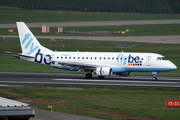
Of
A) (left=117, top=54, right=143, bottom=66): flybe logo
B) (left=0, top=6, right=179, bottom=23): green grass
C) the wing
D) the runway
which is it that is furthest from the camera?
(left=0, top=6, right=179, bottom=23): green grass

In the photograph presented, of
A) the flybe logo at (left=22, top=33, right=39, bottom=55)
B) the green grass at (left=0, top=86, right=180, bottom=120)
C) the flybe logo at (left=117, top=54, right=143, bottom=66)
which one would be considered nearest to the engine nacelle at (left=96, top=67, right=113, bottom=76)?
the flybe logo at (left=117, top=54, right=143, bottom=66)

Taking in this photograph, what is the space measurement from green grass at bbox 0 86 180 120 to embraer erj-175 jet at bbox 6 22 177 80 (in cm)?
1020

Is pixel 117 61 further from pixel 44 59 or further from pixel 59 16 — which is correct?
pixel 59 16

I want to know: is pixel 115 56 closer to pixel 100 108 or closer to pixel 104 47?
pixel 100 108

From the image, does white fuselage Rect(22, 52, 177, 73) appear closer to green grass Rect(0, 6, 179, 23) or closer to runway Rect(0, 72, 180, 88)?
runway Rect(0, 72, 180, 88)

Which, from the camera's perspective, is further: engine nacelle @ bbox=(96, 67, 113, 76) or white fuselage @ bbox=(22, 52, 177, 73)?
white fuselage @ bbox=(22, 52, 177, 73)

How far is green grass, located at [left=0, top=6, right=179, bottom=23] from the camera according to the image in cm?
15288

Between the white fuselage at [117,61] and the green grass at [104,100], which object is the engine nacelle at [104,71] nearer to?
the white fuselage at [117,61]

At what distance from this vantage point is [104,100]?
30188 millimetres

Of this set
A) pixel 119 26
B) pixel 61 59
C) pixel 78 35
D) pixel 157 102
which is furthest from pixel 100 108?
pixel 119 26

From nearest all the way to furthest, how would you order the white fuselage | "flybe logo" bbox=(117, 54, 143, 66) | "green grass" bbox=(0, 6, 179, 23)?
the white fuselage < "flybe logo" bbox=(117, 54, 143, 66) < "green grass" bbox=(0, 6, 179, 23)

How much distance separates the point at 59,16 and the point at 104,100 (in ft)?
450

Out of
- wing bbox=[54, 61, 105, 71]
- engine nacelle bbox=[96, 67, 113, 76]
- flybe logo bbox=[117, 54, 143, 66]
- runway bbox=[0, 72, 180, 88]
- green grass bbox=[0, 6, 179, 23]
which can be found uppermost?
green grass bbox=[0, 6, 179, 23]

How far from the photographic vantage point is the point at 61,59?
51562mm
